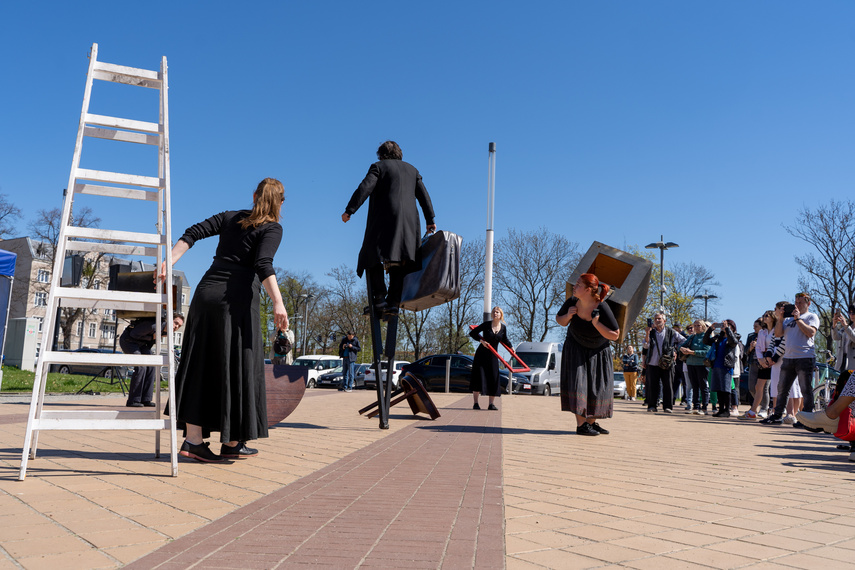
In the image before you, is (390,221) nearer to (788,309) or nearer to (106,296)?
(106,296)

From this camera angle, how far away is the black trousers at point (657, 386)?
14.7 m

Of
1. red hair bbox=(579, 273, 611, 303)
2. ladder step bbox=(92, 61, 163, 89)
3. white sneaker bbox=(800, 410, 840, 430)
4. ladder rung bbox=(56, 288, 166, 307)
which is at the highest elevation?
ladder step bbox=(92, 61, 163, 89)

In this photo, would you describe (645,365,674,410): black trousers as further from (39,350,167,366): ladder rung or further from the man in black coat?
(39,350,167,366): ladder rung

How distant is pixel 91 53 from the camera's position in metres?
4.25

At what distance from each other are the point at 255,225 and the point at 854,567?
393 centimetres

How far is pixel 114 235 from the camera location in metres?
4.20

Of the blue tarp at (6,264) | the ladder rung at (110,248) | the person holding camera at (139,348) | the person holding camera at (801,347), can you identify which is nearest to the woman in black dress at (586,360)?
the person holding camera at (801,347)

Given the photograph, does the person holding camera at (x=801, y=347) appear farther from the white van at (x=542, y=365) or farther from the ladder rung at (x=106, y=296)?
the white van at (x=542, y=365)

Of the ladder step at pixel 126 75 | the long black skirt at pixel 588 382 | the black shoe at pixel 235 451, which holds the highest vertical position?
the ladder step at pixel 126 75

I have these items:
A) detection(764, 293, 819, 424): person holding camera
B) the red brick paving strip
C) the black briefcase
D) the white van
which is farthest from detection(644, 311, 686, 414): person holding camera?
the white van

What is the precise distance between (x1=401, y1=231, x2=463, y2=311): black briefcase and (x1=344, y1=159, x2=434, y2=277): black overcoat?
0.17m

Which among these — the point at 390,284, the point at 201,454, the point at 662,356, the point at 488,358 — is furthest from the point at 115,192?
the point at 662,356

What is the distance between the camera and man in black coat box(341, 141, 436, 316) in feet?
22.6

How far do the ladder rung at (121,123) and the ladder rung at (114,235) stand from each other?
65 cm
